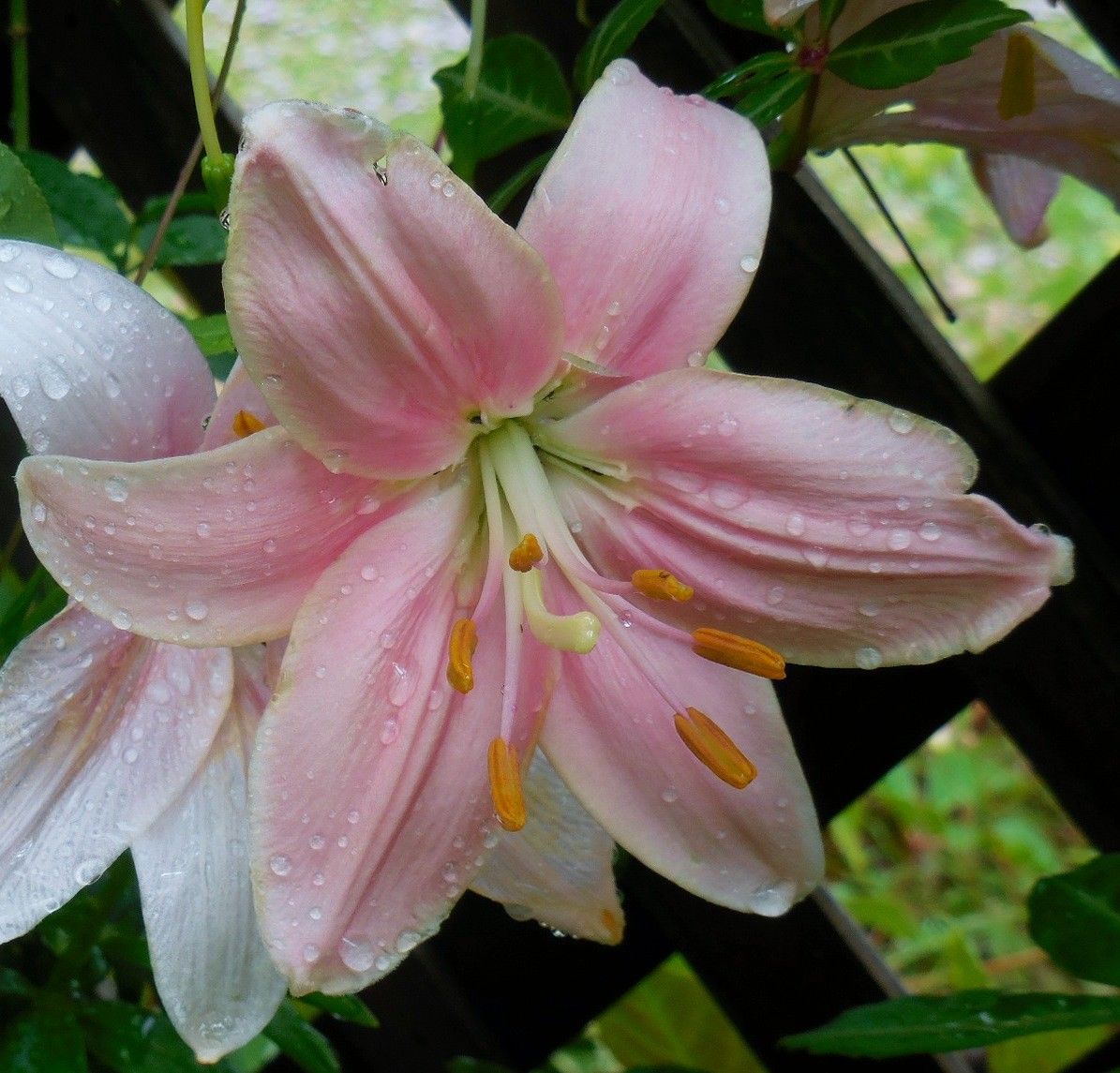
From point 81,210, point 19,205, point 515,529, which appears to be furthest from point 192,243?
point 515,529

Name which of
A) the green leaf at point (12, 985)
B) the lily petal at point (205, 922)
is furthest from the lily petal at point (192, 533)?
the green leaf at point (12, 985)

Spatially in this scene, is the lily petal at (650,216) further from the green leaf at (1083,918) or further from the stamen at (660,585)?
the green leaf at (1083,918)

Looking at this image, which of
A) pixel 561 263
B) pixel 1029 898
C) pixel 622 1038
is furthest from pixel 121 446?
pixel 622 1038

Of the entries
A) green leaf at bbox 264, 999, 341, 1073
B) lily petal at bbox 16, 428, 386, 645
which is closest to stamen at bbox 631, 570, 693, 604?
lily petal at bbox 16, 428, 386, 645

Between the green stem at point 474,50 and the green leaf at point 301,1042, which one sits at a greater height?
the green stem at point 474,50

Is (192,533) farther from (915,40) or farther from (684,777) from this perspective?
(915,40)

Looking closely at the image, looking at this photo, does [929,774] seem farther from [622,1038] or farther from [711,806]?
[711,806]
